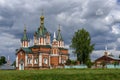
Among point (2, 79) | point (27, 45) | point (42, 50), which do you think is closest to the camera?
point (2, 79)

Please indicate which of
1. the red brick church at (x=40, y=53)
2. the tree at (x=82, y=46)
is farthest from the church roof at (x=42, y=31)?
the tree at (x=82, y=46)

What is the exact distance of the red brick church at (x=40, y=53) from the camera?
279 ft

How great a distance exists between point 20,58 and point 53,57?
8993mm

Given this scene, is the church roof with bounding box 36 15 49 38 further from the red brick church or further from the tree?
the tree

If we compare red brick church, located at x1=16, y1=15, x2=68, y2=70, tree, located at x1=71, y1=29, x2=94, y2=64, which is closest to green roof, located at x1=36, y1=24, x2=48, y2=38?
red brick church, located at x1=16, y1=15, x2=68, y2=70

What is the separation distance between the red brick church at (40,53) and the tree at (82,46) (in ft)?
29.6

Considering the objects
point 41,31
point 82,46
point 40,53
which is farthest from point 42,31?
point 82,46

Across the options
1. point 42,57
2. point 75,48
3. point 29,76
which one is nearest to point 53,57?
point 42,57

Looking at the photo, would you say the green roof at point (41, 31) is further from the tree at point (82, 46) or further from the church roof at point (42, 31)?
the tree at point (82, 46)

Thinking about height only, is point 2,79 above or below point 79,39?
below

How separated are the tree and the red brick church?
29.6 feet

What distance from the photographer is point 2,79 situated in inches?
1196

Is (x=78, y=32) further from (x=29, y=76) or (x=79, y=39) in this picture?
(x=29, y=76)

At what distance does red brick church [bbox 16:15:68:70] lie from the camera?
8519 centimetres
